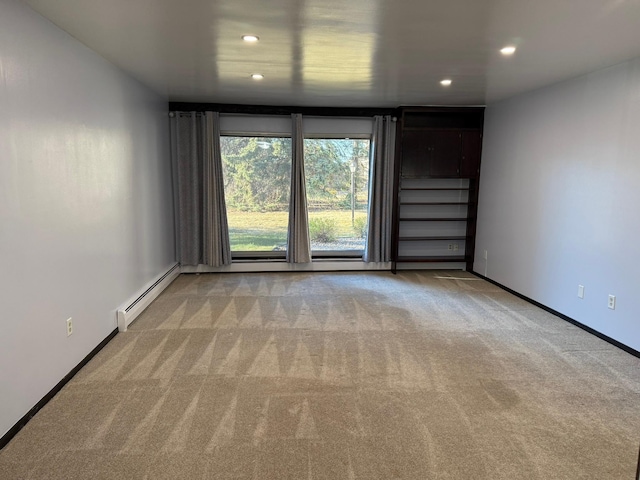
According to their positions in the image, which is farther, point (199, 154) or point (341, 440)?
point (199, 154)

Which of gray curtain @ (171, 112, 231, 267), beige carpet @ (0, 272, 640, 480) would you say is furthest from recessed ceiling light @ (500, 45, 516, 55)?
gray curtain @ (171, 112, 231, 267)

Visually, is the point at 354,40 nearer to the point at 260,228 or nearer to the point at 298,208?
the point at 298,208

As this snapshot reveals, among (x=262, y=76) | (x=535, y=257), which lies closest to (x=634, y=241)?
(x=535, y=257)

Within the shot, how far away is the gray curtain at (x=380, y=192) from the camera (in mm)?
6047

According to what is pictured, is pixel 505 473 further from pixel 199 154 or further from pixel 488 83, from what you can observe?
pixel 199 154

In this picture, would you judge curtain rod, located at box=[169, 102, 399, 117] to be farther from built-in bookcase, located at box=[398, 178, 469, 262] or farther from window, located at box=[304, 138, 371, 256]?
built-in bookcase, located at box=[398, 178, 469, 262]

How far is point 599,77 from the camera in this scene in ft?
12.3

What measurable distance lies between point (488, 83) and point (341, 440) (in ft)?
12.4

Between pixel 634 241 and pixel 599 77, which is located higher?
pixel 599 77

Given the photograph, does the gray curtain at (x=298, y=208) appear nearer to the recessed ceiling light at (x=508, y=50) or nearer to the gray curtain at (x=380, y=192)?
the gray curtain at (x=380, y=192)

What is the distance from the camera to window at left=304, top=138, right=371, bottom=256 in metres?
6.22

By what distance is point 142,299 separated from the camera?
4324 mm

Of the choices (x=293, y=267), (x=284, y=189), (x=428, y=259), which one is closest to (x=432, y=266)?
(x=428, y=259)

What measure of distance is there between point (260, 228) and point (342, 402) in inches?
156
